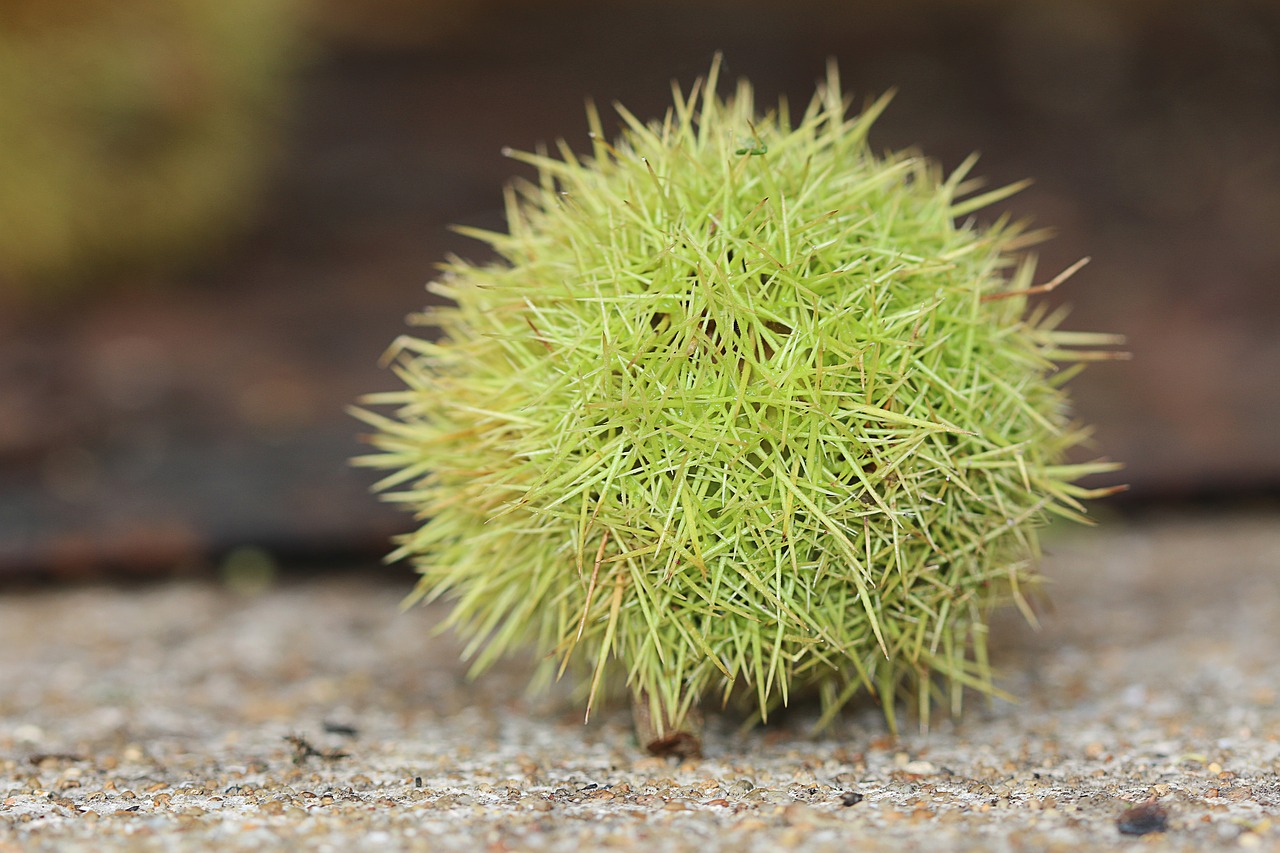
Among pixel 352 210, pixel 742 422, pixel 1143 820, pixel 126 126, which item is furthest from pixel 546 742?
pixel 352 210

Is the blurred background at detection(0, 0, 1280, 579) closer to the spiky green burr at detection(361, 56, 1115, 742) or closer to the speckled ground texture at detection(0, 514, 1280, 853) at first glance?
the speckled ground texture at detection(0, 514, 1280, 853)

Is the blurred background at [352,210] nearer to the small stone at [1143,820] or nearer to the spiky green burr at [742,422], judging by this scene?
the spiky green burr at [742,422]

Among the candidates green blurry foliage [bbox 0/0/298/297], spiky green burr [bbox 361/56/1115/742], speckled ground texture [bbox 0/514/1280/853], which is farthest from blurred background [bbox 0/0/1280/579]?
spiky green burr [bbox 361/56/1115/742]

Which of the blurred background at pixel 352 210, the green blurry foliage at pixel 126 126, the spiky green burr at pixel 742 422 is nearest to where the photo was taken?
the spiky green burr at pixel 742 422

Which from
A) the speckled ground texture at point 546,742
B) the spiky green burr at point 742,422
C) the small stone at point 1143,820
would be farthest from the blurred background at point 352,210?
the small stone at point 1143,820

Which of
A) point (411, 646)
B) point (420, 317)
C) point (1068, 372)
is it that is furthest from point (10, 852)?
point (1068, 372)

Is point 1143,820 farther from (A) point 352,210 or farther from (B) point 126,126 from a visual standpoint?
(A) point 352,210
